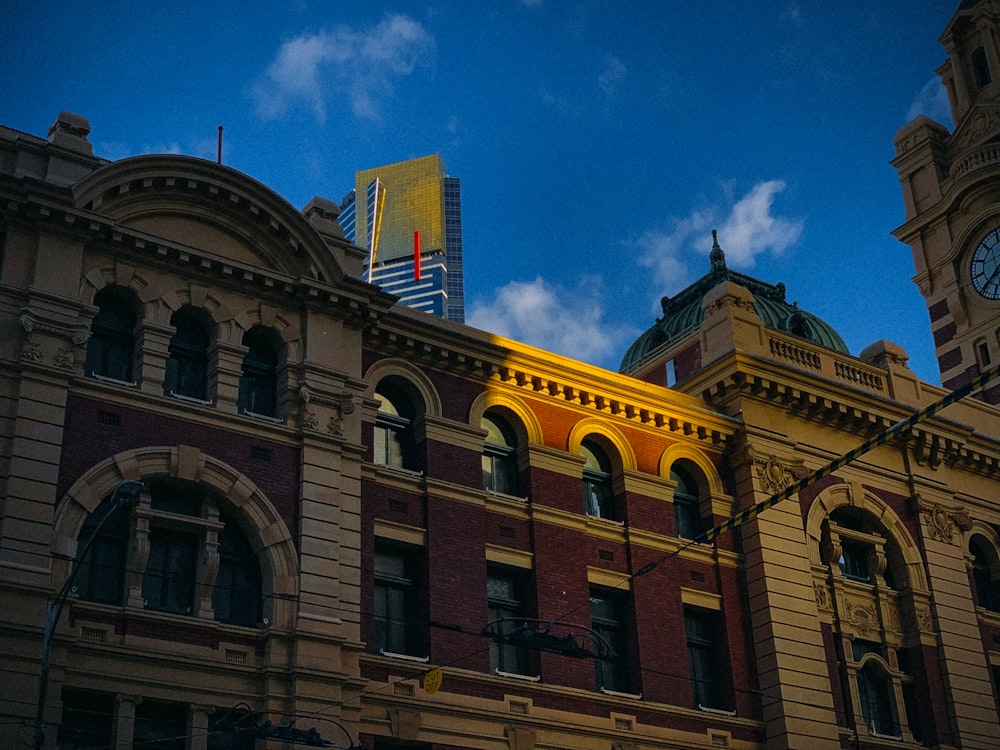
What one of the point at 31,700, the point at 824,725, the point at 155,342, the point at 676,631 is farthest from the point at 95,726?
the point at 824,725

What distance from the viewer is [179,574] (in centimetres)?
2953

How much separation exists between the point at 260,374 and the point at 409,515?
481 cm

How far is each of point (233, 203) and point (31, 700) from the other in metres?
12.5

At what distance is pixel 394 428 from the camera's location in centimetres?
3509

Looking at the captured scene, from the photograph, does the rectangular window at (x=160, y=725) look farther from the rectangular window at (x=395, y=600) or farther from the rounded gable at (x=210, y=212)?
the rounded gable at (x=210, y=212)

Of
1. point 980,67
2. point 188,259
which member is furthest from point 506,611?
point 980,67

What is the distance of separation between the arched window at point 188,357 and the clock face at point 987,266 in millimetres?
38820

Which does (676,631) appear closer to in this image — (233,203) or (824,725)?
(824,725)

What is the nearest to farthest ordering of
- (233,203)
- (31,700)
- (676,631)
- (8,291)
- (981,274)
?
(31,700)
(8,291)
(233,203)
(676,631)
(981,274)

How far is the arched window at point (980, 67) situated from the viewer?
66375 mm

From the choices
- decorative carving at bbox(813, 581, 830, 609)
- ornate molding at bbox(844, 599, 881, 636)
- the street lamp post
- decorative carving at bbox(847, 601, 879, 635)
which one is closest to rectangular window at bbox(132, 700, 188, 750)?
the street lamp post

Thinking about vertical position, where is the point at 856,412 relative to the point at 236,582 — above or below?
above

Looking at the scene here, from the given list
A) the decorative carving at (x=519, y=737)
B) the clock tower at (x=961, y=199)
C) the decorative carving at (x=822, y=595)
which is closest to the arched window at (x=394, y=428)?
the decorative carving at (x=519, y=737)

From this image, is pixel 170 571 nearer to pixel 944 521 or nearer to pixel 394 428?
pixel 394 428
